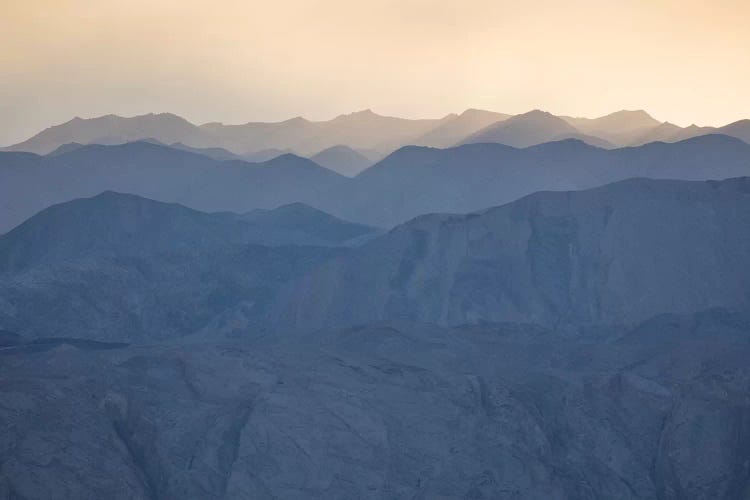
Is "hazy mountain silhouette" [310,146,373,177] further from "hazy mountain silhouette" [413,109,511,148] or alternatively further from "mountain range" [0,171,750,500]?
"mountain range" [0,171,750,500]

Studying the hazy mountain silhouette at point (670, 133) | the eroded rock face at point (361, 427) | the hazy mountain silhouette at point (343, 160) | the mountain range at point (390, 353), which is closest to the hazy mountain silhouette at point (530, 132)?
the hazy mountain silhouette at point (670, 133)

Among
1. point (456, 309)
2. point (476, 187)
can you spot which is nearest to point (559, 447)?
point (456, 309)

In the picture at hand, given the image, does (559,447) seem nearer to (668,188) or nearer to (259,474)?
(259,474)

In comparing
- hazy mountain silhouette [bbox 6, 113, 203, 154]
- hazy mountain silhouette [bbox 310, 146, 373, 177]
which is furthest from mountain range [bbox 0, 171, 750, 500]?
hazy mountain silhouette [bbox 6, 113, 203, 154]

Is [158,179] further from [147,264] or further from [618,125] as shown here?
[618,125]

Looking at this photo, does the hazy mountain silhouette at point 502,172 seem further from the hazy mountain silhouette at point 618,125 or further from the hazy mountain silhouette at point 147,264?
the hazy mountain silhouette at point 618,125
